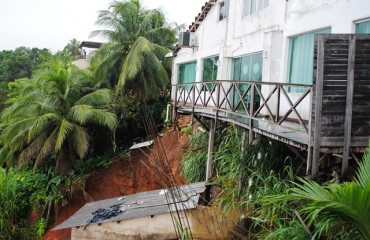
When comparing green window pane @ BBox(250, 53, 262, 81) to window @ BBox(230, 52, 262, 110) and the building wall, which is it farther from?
the building wall

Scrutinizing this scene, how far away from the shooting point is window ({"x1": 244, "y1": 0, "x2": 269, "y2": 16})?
10.8 meters

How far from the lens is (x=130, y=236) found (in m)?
8.61

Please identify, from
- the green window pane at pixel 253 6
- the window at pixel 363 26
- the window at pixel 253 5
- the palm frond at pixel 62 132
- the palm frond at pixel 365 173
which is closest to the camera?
the palm frond at pixel 365 173

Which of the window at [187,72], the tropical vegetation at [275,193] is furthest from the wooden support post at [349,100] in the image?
the window at [187,72]

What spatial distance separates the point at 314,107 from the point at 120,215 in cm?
585

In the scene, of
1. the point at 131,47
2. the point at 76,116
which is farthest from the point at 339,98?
the point at 131,47

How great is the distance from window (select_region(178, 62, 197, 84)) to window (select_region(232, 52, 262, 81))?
13.5 ft

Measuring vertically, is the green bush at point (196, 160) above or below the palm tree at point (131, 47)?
below

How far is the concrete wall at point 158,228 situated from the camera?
7773mm

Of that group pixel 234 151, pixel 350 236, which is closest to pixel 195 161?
pixel 234 151

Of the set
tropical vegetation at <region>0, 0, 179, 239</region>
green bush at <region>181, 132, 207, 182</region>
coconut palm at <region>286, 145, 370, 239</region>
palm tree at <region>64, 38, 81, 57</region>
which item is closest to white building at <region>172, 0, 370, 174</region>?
green bush at <region>181, 132, 207, 182</region>

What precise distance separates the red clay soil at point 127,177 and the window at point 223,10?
4.61 m

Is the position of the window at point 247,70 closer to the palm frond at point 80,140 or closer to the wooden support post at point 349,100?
the wooden support post at point 349,100

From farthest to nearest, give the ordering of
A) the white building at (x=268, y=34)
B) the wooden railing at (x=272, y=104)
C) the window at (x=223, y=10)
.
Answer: the window at (x=223, y=10), the white building at (x=268, y=34), the wooden railing at (x=272, y=104)
